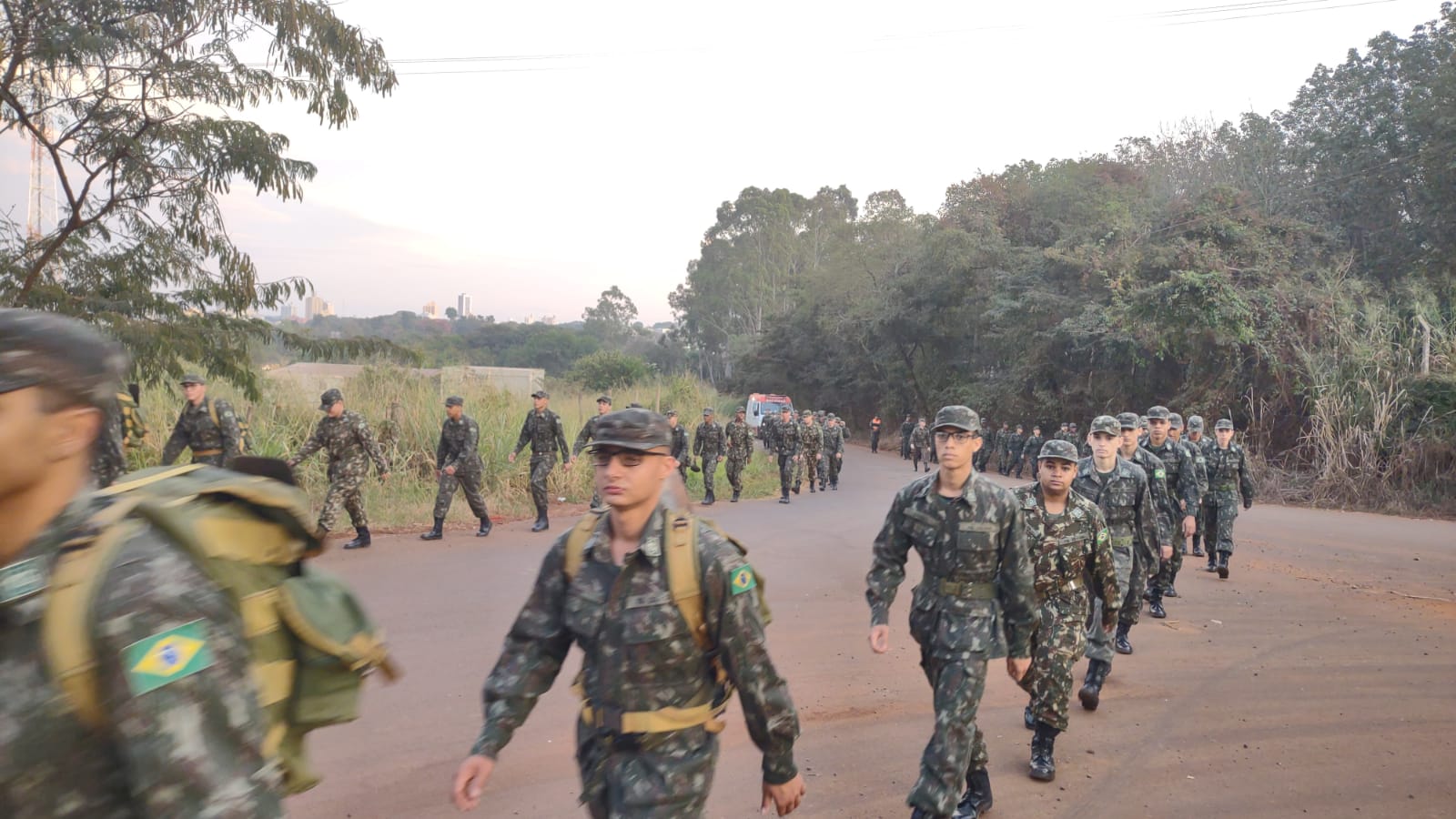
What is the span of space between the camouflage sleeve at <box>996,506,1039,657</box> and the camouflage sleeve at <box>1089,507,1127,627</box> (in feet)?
3.91

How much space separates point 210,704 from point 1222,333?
24777 millimetres

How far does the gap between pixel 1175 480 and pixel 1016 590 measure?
6.15 meters

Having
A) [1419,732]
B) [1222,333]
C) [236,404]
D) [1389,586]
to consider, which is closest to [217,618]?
[1419,732]

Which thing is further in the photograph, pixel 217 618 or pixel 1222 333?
pixel 1222 333

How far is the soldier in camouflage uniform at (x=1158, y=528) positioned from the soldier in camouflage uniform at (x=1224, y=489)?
1.89 meters

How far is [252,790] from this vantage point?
1382 mm

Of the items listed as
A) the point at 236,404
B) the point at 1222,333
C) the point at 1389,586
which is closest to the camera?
the point at 1389,586

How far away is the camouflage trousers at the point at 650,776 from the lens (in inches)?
106

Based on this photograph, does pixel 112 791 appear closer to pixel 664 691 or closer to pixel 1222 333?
pixel 664 691

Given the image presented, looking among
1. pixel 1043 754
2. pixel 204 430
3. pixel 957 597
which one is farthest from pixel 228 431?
pixel 1043 754

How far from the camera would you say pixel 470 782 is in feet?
8.75

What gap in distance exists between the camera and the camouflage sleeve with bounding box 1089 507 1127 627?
5477 mm

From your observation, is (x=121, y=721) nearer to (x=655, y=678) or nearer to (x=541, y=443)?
(x=655, y=678)

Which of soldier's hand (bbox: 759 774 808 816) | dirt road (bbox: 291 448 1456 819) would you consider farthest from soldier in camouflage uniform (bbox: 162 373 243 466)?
soldier's hand (bbox: 759 774 808 816)
